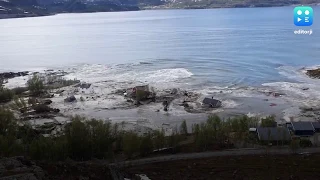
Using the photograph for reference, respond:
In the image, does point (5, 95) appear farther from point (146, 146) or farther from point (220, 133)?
point (220, 133)

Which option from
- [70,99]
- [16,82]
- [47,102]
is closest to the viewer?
[47,102]

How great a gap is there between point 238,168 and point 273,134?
4.10m

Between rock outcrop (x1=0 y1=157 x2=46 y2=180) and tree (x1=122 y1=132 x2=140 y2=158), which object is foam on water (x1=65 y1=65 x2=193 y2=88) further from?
rock outcrop (x1=0 y1=157 x2=46 y2=180)

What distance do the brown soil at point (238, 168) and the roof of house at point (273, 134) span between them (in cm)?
181

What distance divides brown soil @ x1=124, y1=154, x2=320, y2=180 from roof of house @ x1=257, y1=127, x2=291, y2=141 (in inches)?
71.4

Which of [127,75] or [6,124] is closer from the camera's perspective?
[6,124]

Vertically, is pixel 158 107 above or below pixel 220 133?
below

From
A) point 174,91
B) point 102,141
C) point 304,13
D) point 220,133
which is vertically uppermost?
point 304,13

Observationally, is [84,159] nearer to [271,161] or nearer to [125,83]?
[271,161]

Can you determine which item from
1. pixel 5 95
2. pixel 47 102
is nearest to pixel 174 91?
pixel 47 102

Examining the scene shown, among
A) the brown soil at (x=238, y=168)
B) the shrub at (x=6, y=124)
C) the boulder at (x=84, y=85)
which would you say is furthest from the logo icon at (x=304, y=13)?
the shrub at (x=6, y=124)

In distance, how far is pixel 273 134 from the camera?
1995 centimetres

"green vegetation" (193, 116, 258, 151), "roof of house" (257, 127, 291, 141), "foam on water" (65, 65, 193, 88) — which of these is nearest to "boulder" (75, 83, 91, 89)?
"foam on water" (65, 65, 193, 88)

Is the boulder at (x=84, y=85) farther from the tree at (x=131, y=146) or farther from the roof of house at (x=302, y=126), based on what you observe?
the roof of house at (x=302, y=126)
